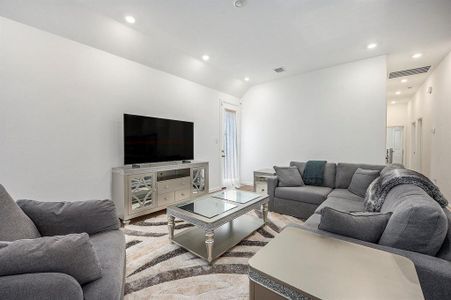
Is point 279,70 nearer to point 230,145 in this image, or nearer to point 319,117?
point 319,117

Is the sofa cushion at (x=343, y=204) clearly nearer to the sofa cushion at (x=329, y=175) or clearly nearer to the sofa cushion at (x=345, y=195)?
the sofa cushion at (x=345, y=195)

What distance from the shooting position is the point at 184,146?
3.89 m

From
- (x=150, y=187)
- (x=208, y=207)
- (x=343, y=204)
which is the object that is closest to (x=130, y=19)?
(x=150, y=187)

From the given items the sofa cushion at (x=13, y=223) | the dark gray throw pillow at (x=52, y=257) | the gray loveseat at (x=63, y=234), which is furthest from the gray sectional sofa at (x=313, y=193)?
the sofa cushion at (x=13, y=223)

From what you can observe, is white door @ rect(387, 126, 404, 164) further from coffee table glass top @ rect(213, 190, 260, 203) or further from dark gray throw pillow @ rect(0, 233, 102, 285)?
dark gray throw pillow @ rect(0, 233, 102, 285)

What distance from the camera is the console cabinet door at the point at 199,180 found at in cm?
387

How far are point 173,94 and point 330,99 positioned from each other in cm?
332

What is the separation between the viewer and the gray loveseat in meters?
0.74

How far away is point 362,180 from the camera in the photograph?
2779 millimetres

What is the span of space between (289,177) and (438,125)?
3459 millimetres

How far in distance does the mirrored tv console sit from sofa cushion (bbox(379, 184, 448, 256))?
2887mm

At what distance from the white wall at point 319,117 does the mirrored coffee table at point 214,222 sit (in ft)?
7.83

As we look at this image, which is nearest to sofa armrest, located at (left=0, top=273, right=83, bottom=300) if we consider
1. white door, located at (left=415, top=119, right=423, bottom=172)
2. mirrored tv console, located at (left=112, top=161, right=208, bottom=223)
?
mirrored tv console, located at (left=112, top=161, right=208, bottom=223)

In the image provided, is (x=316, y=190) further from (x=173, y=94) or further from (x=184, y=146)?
(x=173, y=94)
